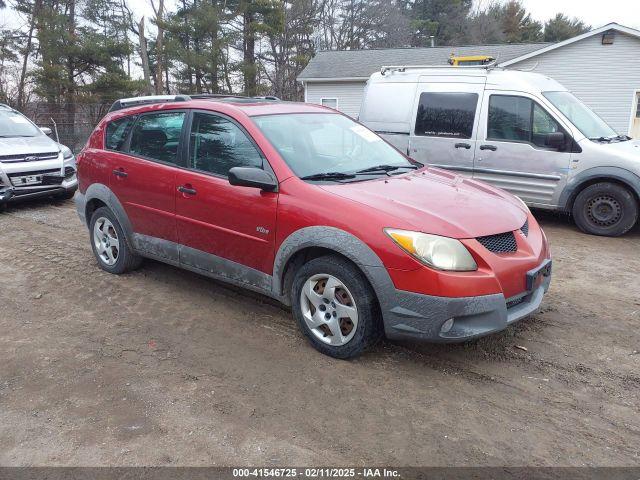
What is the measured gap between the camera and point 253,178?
12.1 feet

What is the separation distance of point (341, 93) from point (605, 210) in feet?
55.2

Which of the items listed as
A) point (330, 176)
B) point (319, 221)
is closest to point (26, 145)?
point (330, 176)

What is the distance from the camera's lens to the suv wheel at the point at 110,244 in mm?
5133

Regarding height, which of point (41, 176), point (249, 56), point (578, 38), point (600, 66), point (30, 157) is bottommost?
point (41, 176)

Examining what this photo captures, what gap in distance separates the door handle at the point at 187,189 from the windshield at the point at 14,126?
640 centimetres

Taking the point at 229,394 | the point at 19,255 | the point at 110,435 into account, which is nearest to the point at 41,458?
the point at 110,435

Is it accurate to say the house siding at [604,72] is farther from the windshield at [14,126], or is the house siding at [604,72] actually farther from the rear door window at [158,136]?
the rear door window at [158,136]

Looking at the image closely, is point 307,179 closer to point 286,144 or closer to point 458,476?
point 286,144

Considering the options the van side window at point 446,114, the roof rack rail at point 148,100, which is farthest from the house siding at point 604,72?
the roof rack rail at point 148,100

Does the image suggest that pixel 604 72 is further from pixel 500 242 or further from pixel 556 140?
pixel 500 242

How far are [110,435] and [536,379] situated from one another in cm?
263

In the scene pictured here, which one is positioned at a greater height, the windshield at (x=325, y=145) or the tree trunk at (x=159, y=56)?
the tree trunk at (x=159, y=56)

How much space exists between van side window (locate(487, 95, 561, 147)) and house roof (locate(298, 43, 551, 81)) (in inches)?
541

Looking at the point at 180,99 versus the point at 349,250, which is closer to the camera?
the point at 349,250
